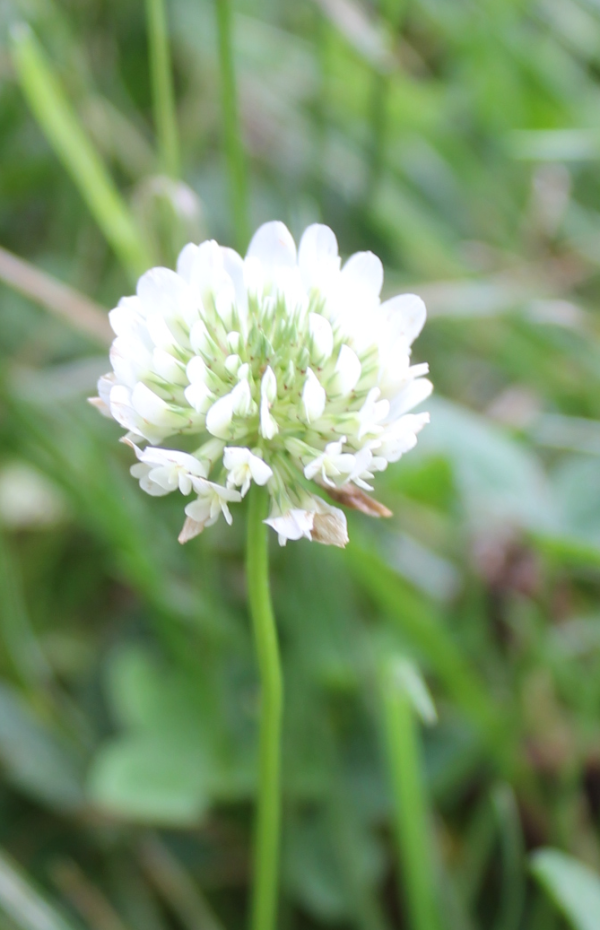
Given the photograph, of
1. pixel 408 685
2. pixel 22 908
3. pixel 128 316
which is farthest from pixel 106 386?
pixel 22 908

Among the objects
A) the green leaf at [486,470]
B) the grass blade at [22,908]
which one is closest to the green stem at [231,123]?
the green leaf at [486,470]

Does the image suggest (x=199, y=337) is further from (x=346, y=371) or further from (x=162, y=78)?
(x=162, y=78)

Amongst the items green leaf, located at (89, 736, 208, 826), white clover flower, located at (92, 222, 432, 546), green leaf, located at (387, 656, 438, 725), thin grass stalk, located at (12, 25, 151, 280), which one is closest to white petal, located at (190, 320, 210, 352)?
white clover flower, located at (92, 222, 432, 546)

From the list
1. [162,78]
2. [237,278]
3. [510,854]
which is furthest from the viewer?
[162,78]

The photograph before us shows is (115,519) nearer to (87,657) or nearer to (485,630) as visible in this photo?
(87,657)

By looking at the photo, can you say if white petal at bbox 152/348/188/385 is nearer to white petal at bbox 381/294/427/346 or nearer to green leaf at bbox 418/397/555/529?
white petal at bbox 381/294/427/346
